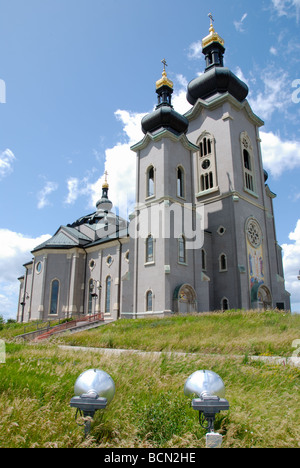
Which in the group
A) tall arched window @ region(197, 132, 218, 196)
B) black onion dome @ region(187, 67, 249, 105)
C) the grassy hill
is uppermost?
black onion dome @ region(187, 67, 249, 105)

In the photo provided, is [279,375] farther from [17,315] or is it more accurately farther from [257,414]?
[17,315]

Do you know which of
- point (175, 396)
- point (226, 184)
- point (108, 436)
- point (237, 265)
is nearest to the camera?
point (108, 436)

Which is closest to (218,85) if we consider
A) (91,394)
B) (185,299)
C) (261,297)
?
(261,297)

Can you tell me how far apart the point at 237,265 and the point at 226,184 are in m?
7.58

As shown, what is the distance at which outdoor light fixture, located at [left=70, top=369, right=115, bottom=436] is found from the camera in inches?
151

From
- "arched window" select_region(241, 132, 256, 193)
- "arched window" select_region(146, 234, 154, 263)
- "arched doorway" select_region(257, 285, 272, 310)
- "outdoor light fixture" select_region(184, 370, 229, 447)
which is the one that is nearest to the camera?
"outdoor light fixture" select_region(184, 370, 229, 447)

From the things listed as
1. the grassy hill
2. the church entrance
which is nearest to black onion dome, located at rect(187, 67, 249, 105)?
the church entrance

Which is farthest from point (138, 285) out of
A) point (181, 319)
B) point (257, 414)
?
point (257, 414)

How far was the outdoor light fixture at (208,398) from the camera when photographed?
3.66m

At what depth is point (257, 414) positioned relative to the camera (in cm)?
493

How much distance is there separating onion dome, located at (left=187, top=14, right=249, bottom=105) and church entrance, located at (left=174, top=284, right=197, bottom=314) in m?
20.1

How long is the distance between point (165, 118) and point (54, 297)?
66.9 feet

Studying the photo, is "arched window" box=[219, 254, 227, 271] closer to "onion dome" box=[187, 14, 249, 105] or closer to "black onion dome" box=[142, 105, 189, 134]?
"black onion dome" box=[142, 105, 189, 134]

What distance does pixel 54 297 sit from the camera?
35531mm
